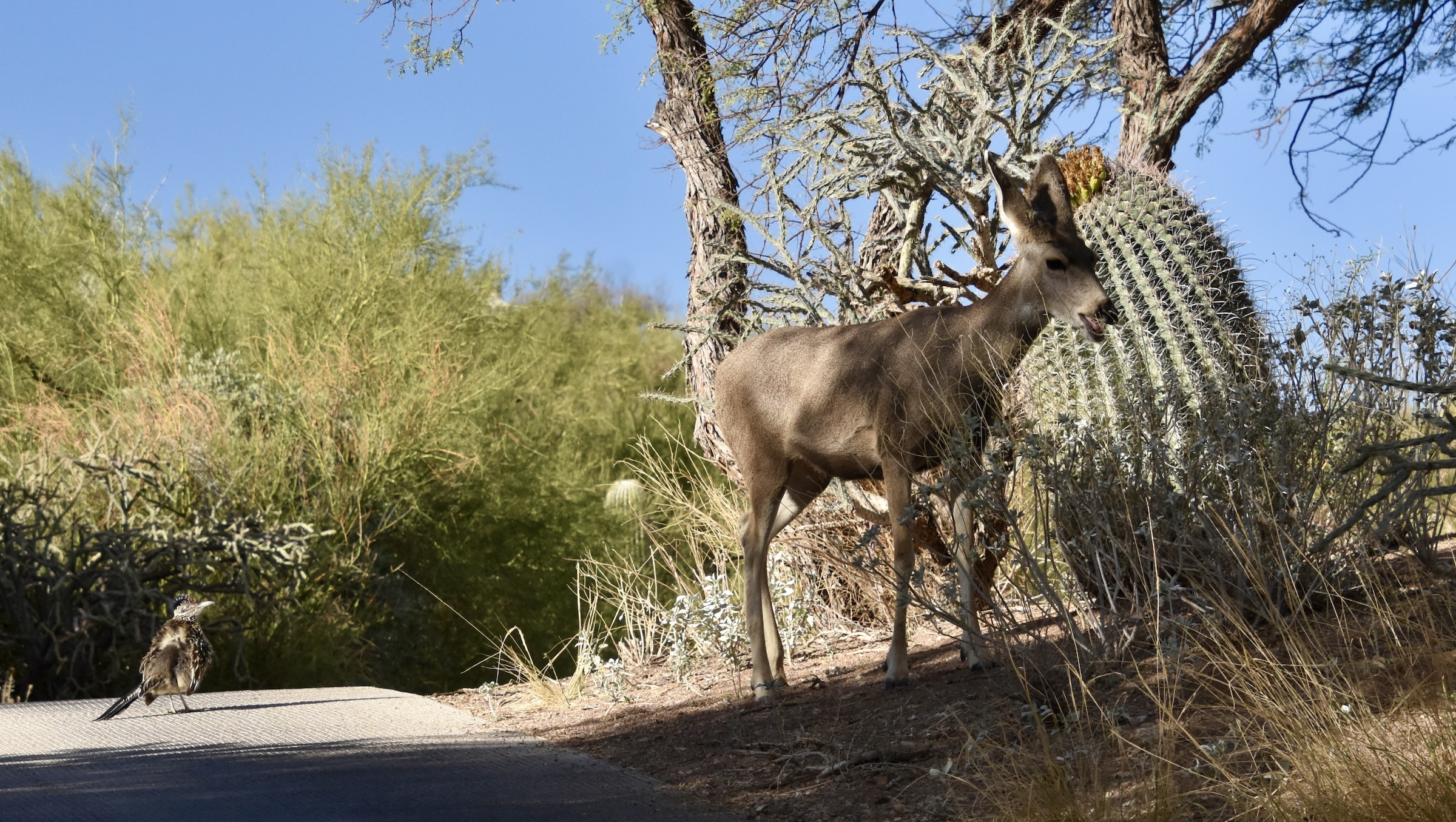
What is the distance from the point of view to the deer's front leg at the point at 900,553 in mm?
5629

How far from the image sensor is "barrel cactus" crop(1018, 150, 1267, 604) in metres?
5.61

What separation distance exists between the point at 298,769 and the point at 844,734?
229cm

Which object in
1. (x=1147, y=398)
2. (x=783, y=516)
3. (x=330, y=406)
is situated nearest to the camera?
(x=1147, y=398)

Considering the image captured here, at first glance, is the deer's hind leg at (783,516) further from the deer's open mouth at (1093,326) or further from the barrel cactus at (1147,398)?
the deer's open mouth at (1093,326)

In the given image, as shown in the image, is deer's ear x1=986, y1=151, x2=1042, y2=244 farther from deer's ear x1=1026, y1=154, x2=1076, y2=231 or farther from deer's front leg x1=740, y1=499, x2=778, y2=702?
deer's front leg x1=740, y1=499, x2=778, y2=702

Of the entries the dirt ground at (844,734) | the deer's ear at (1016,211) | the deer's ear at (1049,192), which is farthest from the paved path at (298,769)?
the deer's ear at (1049,192)

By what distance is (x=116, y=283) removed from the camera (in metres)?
19.0

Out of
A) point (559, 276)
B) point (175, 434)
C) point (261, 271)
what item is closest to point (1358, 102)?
point (175, 434)

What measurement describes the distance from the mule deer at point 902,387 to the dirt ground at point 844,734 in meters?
0.29

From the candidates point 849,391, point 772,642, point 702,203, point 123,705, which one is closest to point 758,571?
point 772,642

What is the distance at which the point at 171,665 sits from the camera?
698 cm

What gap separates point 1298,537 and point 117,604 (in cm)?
930

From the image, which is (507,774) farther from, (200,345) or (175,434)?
(200,345)

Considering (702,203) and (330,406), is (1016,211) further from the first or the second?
(330,406)
